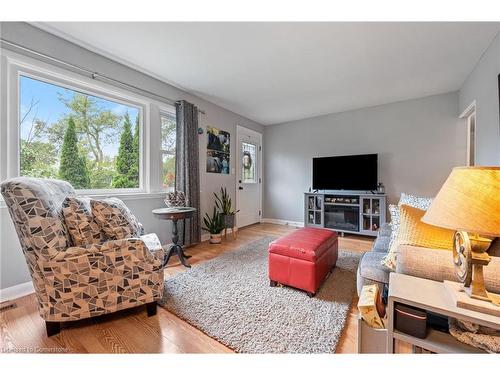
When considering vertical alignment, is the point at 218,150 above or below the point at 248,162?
above

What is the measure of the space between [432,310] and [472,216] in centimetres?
39

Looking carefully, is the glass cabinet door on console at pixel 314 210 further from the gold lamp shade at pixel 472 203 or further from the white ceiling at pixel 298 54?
the gold lamp shade at pixel 472 203

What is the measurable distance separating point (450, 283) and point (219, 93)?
323 centimetres

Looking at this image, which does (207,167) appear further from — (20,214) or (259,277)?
(20,214)

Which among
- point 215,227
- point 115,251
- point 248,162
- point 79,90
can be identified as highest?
point 79,90

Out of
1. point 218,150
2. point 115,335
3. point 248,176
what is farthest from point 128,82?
point 248,176

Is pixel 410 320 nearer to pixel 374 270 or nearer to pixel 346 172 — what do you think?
pixel 374 270

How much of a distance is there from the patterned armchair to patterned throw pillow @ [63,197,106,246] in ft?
0.14

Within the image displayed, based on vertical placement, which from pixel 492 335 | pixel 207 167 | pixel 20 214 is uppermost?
pixel 207 167

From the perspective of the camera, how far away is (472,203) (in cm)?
76

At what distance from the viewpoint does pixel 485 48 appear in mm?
2029
